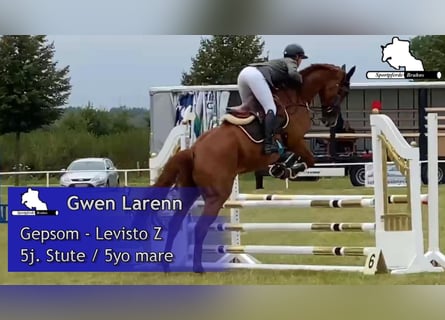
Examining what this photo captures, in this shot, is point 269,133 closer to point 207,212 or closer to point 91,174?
point 207,212

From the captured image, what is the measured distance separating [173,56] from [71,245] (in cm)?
87

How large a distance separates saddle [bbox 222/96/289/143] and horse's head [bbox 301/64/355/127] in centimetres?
15

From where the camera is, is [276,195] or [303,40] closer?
[303,40]

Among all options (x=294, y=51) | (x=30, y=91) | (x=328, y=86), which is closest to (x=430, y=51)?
(x=328, y=86)

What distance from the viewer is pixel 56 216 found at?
10.9ft

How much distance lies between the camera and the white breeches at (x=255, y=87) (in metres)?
3.29

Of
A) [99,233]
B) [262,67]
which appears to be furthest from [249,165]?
[99,233]

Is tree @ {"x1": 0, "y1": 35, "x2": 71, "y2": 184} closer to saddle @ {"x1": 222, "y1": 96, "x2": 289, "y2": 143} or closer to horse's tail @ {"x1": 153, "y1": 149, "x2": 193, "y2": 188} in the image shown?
horse's tail @ {"x1": 153, "y1": 149, "x2": 193, "y2": 188}

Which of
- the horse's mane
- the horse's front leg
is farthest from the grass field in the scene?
the horse's mane

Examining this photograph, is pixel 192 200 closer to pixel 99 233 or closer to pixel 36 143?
pixel 99 233

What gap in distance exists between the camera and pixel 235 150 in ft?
11.4

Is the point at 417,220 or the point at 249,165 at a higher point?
the point at 249,165

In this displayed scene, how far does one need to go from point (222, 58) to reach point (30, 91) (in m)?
0.79

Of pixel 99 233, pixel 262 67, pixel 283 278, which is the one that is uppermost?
pixel 262 67
